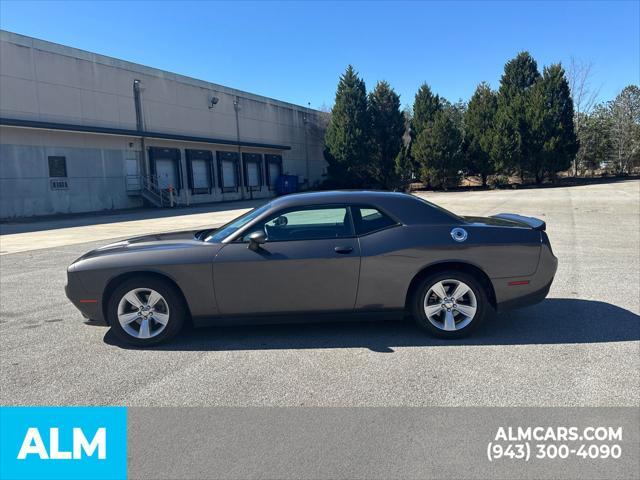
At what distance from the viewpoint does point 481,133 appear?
4169 centimetres

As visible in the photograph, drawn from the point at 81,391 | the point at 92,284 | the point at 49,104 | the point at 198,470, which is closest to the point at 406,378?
the point at 198,470

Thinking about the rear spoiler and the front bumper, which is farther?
the rear spoiler

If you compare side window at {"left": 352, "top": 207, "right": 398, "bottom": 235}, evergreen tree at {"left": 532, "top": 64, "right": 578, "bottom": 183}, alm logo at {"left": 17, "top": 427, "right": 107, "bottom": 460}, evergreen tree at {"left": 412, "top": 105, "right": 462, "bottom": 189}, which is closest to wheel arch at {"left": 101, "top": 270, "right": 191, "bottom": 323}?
alm logo at {"left": 17, "top": 427, "right": 107, "bottom": 460}

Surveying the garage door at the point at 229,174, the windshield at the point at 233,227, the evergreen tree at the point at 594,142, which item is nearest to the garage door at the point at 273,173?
the garage door at the point at 229,174

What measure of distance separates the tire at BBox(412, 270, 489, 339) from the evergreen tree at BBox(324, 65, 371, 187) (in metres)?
37.8

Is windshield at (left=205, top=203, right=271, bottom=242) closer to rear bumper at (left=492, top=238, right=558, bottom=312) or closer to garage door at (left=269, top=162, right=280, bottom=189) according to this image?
rear bumper at (left=492, top=238, right=558, bottom=312)

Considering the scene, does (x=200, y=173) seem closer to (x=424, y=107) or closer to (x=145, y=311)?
(x=424, y=107)

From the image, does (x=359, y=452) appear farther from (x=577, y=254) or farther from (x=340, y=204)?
(x=577, y=254)

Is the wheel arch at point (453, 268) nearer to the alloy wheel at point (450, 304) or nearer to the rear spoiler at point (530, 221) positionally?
the alloy wheel at point (450, 304)

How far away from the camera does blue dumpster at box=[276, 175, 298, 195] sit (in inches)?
1646

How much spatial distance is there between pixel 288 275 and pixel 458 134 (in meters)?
39.0

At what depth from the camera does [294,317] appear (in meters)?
4.60

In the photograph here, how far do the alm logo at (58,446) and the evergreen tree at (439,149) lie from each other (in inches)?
1536

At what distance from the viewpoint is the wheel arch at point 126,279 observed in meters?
4.55
